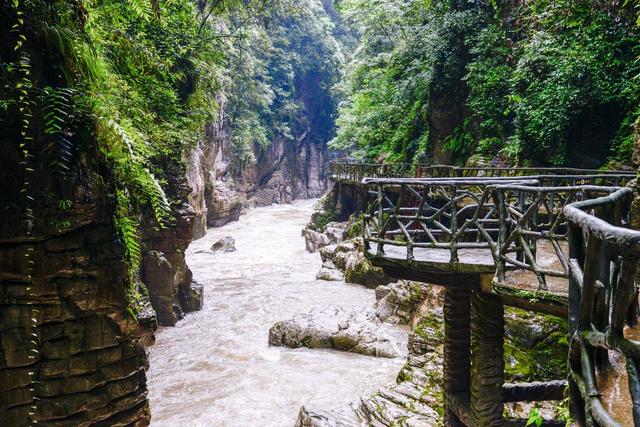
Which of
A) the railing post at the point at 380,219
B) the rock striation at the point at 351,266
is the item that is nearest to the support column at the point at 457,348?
the railing post at the point at 380,219

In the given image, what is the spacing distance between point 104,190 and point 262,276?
15516 millimetres

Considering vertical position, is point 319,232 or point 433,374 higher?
point 433,374

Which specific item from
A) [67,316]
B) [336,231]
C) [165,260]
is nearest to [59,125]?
[67,316]

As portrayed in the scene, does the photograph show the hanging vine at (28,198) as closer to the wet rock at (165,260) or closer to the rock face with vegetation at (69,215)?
the rock face with vegetation at (69,215)

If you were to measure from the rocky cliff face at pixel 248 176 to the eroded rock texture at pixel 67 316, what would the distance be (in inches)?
580

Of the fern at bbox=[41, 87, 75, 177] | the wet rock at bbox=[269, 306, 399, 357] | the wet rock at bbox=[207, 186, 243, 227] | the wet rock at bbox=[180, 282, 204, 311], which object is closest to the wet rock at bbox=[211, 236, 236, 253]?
the wet rock at bbox=[207, 186, 243, 227]

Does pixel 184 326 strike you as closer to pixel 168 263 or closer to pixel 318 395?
pixel 168 263

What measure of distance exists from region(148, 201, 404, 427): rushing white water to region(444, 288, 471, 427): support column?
254 cm

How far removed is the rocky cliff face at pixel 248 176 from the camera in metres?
27.5

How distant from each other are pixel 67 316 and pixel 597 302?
15.8 feet

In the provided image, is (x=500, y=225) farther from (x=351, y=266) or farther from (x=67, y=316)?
(x=351, y=266)

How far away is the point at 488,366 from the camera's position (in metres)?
5.25

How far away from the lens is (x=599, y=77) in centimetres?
1039

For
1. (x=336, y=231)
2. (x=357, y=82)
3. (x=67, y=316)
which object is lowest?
(x=336, y=231)
